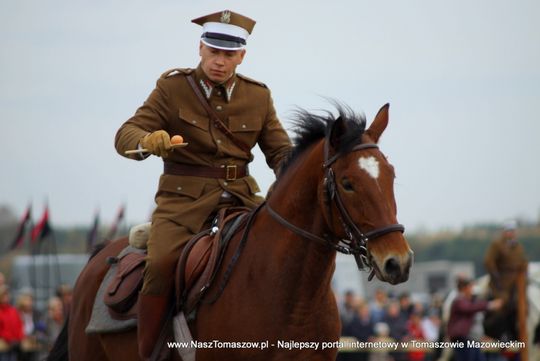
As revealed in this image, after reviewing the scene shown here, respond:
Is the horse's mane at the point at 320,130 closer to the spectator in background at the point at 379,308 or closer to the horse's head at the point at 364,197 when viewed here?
the horse's head at the point at 364,197

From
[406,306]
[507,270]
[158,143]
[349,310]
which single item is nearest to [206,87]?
[158,143]

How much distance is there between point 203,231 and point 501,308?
40.9ft

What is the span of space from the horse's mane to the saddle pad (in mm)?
2002

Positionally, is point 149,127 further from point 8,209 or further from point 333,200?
point 8,209

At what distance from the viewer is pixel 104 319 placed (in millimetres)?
9719

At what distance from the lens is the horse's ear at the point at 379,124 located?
8156mm

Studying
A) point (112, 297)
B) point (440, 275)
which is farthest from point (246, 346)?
point (440, 275)

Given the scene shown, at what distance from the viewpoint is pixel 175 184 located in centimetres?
929

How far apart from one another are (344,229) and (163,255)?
68.7 inches

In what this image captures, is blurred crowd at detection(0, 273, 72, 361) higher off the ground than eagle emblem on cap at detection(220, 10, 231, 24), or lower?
lower

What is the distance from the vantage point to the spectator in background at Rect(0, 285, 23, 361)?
2078 centimetres

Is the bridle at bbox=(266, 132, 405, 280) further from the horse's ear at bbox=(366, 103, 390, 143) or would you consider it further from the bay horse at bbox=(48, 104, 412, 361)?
the horse's ear at bbox=(366, 103, 390, 143)

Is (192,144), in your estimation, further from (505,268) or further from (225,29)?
(505,268)

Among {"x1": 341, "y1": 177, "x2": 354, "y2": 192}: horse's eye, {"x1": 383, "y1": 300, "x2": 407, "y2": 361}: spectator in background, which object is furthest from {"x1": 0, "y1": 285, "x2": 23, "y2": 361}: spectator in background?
{"x1": 341, "y1": 177, "x2": 354, "y2": 192}: horse's eye
